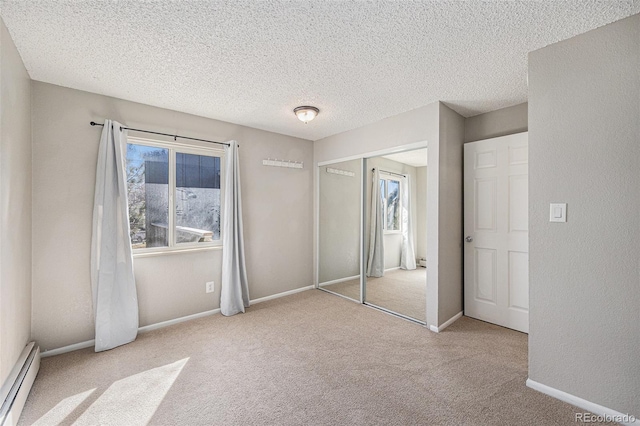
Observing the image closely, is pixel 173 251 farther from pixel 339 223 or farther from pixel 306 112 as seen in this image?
pixel 339 223

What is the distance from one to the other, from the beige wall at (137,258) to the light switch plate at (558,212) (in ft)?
10.2

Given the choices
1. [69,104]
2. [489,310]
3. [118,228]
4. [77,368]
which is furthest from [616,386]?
[69,104]

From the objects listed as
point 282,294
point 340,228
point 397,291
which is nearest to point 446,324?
point 397,291

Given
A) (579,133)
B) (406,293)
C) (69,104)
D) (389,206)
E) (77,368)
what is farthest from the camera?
(389,206)

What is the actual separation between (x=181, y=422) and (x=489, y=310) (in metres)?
3.15

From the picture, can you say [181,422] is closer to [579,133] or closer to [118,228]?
[118,228]

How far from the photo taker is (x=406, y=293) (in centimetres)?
376

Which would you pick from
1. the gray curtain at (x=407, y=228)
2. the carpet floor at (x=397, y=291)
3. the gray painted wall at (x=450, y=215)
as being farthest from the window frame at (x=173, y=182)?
the gray painted wall at (x=450, y=215)

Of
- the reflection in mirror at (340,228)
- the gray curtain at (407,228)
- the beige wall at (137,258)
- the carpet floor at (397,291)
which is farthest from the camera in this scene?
the reflection in mirror at (340,228)

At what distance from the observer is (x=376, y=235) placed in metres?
4.08

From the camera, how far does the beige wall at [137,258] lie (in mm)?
2520

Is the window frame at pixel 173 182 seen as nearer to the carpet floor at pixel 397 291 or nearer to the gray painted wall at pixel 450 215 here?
the carpet floor at pixel 397 291

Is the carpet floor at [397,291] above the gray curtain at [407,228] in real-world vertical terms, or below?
below

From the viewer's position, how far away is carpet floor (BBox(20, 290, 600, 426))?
1.79 metres
